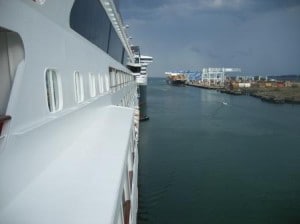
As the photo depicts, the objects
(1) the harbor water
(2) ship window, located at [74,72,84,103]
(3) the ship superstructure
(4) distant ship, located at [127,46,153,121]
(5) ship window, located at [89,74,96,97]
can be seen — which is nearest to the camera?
(2) ship window, located at [74,72,84,103]

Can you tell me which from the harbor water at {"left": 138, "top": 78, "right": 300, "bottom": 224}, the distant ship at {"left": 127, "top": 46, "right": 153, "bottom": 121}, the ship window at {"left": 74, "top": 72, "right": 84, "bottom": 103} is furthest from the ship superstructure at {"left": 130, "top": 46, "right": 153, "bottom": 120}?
the ship window at {"left": 74, "top": 72, "right": 84, "bottom": 103}

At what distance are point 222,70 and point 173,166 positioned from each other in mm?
105000

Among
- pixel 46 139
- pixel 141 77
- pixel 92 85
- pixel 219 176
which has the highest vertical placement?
pixel 92 85

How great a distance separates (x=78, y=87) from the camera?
5410mm

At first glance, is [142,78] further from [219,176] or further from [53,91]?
[53,91]

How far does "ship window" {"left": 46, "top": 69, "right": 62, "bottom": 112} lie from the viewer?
377cm

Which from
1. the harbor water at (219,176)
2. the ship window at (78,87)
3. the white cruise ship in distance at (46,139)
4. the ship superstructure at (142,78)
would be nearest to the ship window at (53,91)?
the white cruise ship in distance at (46,139)

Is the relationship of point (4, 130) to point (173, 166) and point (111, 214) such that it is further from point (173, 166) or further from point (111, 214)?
point (173, 166)

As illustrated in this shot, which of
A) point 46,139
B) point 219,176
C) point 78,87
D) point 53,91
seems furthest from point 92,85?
point 219,176

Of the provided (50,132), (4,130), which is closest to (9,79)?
(4,130)

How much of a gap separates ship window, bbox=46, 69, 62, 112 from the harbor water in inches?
346

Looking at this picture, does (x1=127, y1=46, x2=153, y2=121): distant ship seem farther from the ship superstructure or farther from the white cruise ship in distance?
the white cruise ship in distance

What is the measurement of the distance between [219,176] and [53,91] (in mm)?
13630

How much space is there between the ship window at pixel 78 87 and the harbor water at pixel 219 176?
294 inches
